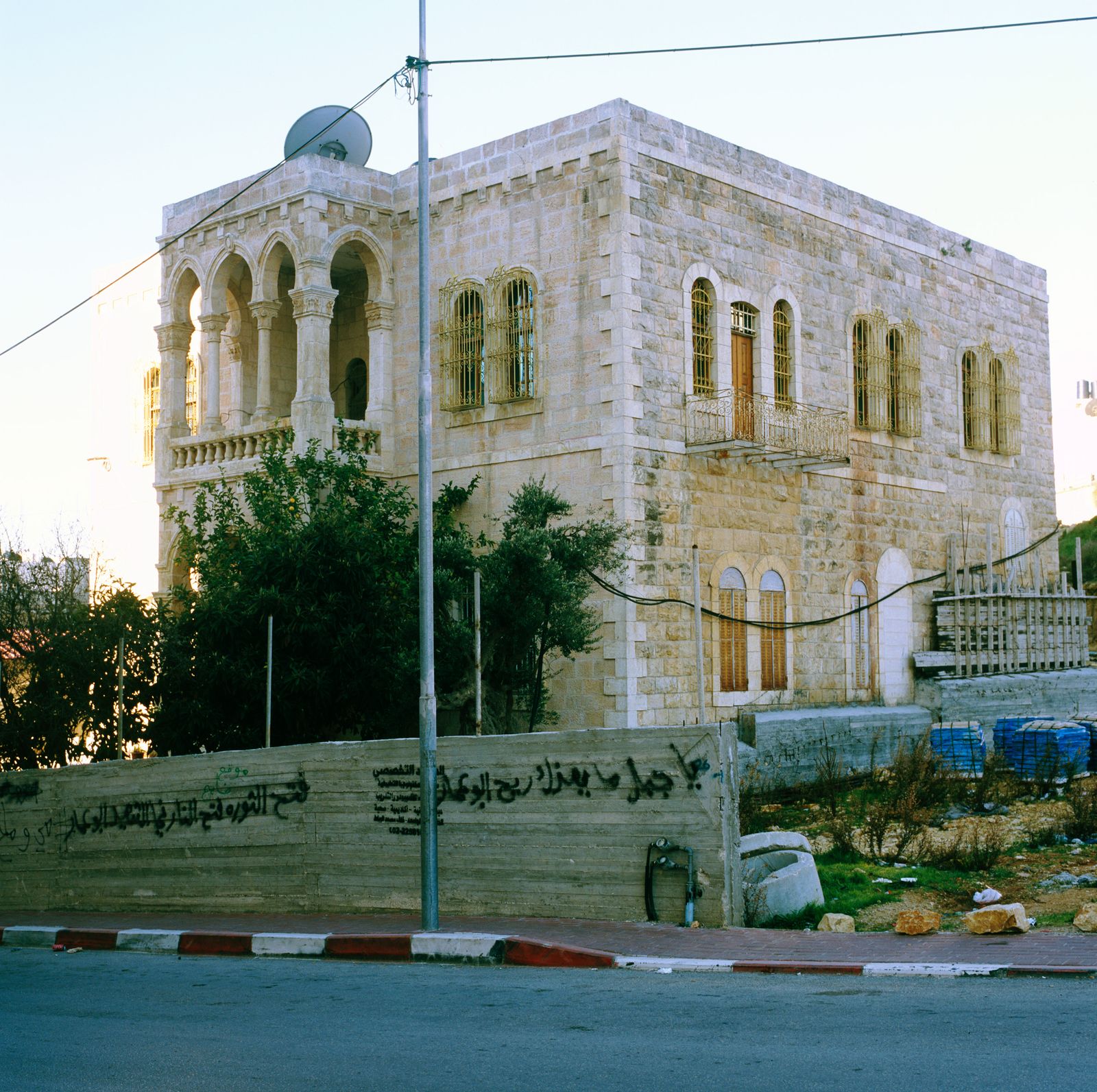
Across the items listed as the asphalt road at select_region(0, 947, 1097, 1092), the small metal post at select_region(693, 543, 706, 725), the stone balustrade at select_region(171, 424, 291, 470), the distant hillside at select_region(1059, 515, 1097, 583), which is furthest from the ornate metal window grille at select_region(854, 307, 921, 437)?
the distant hillside at select_region(1059, 515, 1097, 583)

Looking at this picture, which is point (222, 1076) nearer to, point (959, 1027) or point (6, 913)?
point (959, 1027)

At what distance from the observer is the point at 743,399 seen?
75.2 ft

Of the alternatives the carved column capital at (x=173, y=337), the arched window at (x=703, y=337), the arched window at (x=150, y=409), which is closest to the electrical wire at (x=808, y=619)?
the arched window at (x=703, y=337)

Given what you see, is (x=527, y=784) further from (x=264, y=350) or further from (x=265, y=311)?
(x=265, y=311)

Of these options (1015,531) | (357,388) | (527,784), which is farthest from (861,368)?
(527,784)

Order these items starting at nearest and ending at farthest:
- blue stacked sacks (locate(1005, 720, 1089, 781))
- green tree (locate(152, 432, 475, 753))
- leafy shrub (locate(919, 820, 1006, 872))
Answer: leafy shrub (locate(919, 820, 1006, 872)) → green tree (locate(152, 432, 475, 753)) → blue stacked sacks (locate(1005, 720, 1089, 781))

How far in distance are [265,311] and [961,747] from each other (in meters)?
13.4

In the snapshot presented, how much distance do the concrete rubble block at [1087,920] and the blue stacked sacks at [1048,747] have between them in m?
9.66

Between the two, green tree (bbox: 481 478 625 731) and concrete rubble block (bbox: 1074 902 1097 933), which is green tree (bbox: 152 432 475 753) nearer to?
green tree (bbox: 481 478 625 731)

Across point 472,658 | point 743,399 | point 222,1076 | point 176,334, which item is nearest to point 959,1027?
point 222,1076

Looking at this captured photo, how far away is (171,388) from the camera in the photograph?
25.2 meters

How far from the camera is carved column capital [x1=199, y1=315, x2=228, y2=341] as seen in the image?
24.5 m

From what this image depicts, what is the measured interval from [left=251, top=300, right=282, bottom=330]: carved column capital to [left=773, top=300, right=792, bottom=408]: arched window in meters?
8.26

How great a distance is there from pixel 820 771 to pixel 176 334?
1329 centimetres
